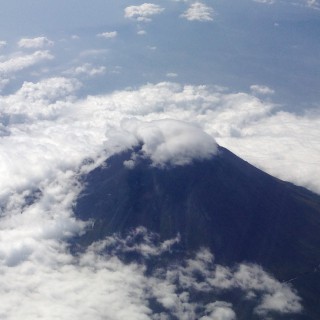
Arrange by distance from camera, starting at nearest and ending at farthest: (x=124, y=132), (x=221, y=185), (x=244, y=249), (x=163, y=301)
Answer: (x=163, y=301) → (x=244, y=249) → (x=221, y=185) → (x=124, y=132)

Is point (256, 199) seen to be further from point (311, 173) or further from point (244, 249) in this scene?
point (311, 173)

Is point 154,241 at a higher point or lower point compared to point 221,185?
lower

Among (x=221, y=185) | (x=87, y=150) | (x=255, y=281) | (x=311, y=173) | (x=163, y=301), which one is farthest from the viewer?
(x=311, y=173)

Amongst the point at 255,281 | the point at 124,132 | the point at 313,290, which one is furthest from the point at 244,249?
the point at 124,132

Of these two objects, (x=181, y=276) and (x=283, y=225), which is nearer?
(x=181, y=276)

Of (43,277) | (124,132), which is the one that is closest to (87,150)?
(124,132)

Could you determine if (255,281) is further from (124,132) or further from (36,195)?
(36,195)

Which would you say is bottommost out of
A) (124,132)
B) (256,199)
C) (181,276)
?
(181,276)
